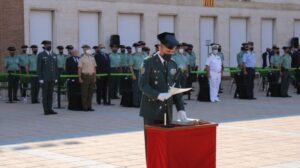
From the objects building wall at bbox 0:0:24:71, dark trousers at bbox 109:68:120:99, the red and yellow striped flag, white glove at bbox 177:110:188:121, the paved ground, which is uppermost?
the red and yellow striped flag

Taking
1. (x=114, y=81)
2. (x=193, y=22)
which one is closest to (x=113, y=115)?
(x=114, y=81)

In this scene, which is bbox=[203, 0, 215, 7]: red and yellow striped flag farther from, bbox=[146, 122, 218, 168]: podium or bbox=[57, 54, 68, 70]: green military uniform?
bbox=[146, 122, 218, 168]: podium

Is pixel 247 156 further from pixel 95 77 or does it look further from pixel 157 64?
pixel 95 77

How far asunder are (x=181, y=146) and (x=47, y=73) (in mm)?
10918

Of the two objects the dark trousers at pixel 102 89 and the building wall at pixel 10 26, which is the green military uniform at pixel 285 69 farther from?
the building wall at pixel 10 26

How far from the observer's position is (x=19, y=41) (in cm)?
2723

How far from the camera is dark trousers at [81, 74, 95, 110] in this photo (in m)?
18.6

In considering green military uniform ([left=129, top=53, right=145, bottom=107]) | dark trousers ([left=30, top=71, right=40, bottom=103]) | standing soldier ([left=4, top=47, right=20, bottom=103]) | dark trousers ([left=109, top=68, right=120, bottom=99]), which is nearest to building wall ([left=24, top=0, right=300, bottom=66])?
standing soldier ([left=4, top=47, right=20, bottom=103])

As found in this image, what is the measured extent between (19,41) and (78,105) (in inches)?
373

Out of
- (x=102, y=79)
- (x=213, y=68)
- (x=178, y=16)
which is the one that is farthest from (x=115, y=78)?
(x=178, y=16)

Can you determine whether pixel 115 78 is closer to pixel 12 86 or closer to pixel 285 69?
pixel 12 86

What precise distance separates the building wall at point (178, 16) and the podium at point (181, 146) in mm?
21139

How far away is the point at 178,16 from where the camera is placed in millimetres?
33125

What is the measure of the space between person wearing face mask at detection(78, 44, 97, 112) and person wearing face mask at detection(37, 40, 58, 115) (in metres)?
1.23
